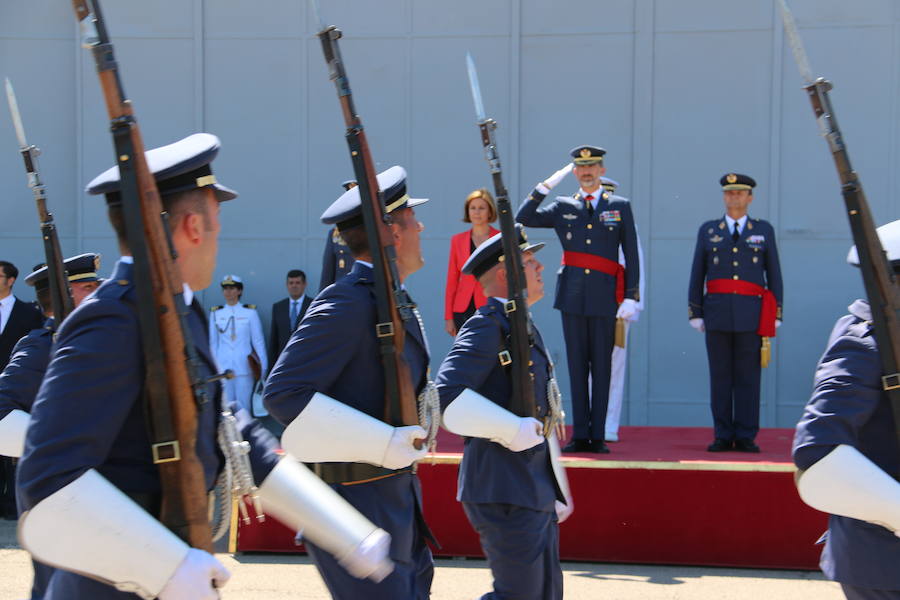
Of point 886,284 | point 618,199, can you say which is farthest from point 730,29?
point 886,284

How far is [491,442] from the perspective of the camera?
4055 mm

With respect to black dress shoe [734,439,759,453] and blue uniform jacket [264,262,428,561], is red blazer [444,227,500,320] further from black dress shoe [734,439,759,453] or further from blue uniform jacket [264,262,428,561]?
blue uniform jacket [264,262,428,561]

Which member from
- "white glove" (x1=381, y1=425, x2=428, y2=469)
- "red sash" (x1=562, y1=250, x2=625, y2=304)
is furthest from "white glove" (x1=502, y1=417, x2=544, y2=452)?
"red sash" (x1=562, y1=250, x2=625, y2=304)

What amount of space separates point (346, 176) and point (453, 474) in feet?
16.4

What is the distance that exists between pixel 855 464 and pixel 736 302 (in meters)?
4.65

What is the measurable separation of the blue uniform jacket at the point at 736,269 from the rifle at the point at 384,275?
4.31 m

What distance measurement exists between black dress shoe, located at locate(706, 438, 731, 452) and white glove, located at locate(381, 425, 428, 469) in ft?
13.1

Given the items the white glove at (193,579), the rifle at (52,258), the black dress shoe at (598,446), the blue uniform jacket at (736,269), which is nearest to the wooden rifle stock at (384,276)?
the white glove at (193,579)

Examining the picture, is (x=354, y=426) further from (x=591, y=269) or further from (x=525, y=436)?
(x=591, y=269)

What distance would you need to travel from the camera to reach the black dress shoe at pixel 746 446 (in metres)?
6.74

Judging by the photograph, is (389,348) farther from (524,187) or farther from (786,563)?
(524,187)

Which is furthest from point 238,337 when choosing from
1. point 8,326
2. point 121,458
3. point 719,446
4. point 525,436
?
point 121,458

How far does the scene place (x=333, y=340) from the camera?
3133mm

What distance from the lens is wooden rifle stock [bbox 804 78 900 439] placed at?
9.09ft
